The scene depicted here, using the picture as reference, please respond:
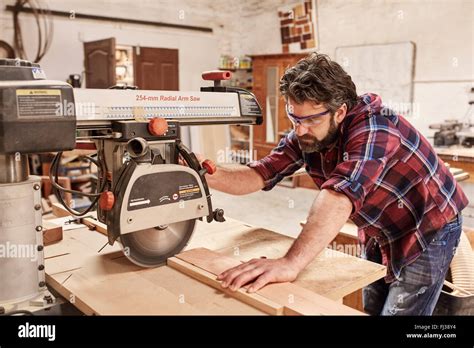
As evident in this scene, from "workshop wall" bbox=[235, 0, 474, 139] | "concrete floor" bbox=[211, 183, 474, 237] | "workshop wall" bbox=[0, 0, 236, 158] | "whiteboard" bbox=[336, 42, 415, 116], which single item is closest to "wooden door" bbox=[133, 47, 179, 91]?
"workshop wall" bbox=[0, 0, 236, 158]

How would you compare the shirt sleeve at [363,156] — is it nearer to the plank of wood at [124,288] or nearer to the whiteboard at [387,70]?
the plank of wood at [124,288]

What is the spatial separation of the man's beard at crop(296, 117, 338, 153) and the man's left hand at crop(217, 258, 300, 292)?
49 cm

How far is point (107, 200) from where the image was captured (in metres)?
1.12

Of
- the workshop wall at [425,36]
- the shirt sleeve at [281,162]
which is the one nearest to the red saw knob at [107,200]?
the shirt sleeve at [281,162]

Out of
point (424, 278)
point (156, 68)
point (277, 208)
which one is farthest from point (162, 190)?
point (156, 68)

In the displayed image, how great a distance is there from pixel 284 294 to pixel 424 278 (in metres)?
0.84

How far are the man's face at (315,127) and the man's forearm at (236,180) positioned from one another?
28 centimetres

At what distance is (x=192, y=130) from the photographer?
24.2 feet

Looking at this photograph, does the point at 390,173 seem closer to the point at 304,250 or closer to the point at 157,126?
the point at 304,250

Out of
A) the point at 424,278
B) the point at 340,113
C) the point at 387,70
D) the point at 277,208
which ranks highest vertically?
the point at 387,70

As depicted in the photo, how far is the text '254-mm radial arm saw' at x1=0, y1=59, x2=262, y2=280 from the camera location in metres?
0.98
